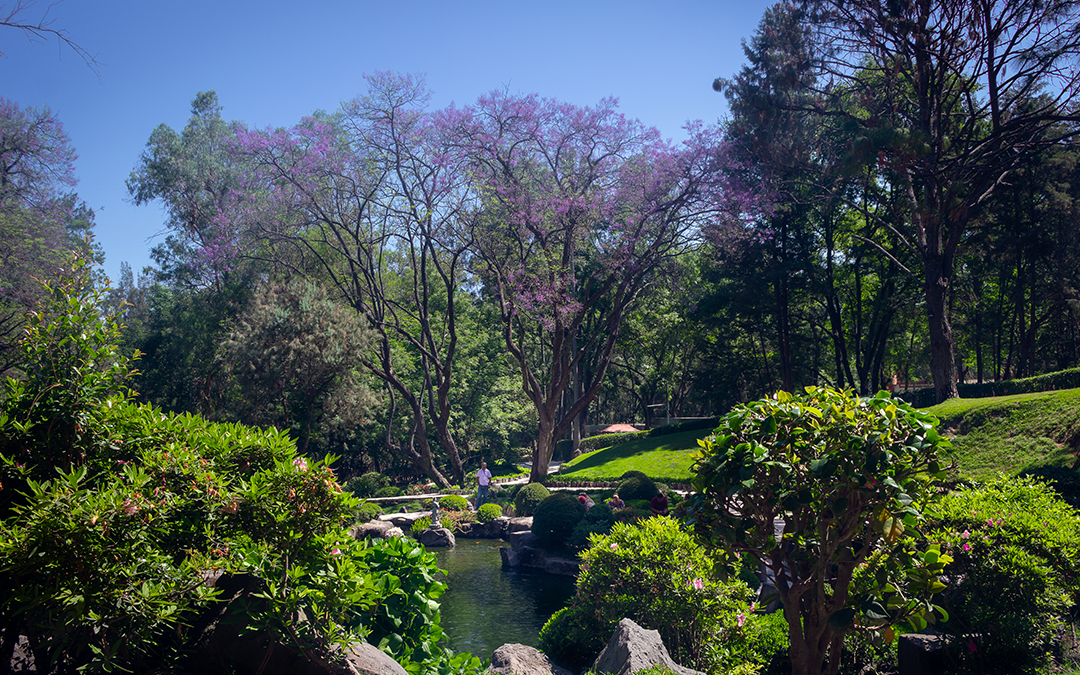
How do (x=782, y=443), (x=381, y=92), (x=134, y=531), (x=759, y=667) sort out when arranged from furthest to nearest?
(x=381, y=92), (x=759, y=667), (x=782, y=443), (x=134, y=531)

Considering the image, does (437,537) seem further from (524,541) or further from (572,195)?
(572,195)

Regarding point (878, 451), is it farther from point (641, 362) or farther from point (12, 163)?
point (641, 362)

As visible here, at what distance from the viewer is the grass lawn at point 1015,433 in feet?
41.3

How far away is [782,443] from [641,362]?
135ft

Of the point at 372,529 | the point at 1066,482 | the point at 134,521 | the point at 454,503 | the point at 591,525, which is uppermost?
the point at 134,521

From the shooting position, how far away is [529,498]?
67.0 feet

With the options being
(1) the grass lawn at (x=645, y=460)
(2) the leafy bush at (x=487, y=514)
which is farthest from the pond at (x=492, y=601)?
(1) the grass lawn at (x=645, y=460)

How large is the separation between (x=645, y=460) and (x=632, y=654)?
23194mm

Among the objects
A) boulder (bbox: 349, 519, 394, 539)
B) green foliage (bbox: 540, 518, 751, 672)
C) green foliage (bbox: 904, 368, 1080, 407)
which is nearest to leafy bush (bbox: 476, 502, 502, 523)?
boulder (bbox: 349, 519, 394, 539)

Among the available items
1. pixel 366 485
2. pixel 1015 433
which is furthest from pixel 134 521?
pixel 366 485

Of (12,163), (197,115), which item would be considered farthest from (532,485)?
(197,115)

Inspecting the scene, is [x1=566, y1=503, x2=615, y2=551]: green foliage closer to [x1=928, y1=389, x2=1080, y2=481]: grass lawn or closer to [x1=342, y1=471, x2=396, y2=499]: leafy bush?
[x1=928, y1=389, x2=1080, y2=481]: grass lawn

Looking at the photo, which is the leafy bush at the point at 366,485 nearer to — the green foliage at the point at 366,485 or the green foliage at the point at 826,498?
the green foliage at the point at 366,485

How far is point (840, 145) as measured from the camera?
19.3 meters
